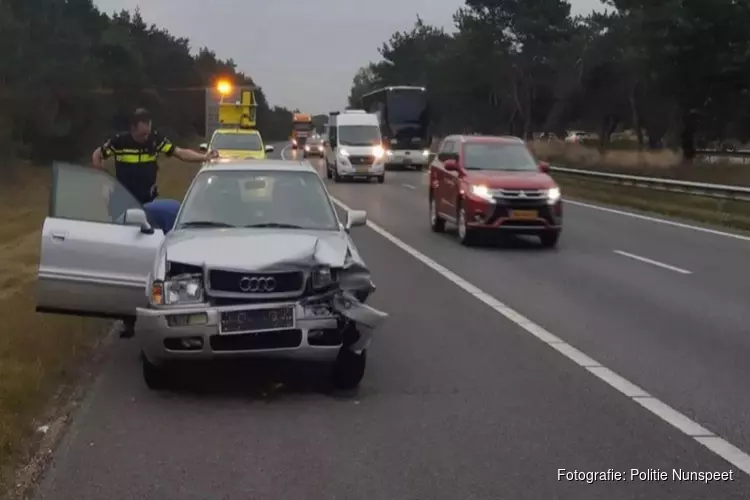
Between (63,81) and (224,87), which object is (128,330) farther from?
(63,81)

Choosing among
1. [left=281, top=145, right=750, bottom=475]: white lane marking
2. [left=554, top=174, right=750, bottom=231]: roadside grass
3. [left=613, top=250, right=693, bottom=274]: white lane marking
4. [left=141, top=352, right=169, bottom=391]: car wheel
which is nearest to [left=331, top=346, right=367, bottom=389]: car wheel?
[left=141, top=352, right=169, bottom=391]: car wheel

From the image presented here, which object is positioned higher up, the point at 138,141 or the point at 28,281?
the point at 138,141

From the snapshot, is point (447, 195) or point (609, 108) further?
point (609, 108)

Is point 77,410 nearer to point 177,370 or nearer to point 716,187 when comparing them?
point 177,370

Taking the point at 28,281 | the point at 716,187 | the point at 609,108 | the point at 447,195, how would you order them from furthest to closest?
the point at 609,108 → the point at 716,187 → the point at 447,195 → the point at 28,281

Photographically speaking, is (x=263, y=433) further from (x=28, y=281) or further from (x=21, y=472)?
(x=28, y=281)

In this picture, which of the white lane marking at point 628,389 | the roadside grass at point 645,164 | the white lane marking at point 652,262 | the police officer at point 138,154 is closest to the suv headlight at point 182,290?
the white lane marking at point 628,389

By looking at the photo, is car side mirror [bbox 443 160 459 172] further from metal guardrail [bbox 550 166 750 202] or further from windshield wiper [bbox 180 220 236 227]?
windshield wiper [bbox 180 220 236 227]

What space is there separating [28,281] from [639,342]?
7.66 m

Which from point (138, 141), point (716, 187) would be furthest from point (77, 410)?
point (716, 187)

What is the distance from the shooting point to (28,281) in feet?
47.6

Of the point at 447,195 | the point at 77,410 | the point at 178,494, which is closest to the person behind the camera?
the point at 178,494

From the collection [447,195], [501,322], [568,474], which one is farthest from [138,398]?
[447,195]

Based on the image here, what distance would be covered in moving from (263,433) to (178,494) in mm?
1302
